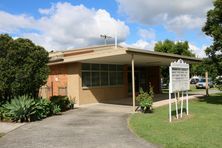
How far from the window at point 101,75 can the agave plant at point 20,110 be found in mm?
7428

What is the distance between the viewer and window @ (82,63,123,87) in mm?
20719

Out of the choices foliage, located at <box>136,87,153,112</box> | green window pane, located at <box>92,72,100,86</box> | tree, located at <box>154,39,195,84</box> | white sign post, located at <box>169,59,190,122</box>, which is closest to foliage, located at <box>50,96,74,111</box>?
green window pane, located at <box>92,72,100,86</box>

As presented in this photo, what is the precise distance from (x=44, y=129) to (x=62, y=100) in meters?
6.09

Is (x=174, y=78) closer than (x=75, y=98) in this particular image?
Yes

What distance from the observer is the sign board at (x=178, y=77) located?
41.3 ft

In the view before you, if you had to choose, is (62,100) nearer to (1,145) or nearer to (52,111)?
(52,111)

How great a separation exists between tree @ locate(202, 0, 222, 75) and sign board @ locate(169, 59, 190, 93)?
577 centimetres

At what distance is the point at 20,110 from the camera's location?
1288 centimetres

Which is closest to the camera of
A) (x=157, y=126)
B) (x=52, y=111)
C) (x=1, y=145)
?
(x=1, y=145)

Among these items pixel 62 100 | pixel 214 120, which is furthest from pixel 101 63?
pixel 214 120

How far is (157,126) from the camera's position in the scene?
11.0 meters

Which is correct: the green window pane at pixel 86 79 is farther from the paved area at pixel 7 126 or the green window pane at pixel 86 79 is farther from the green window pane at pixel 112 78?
the paved area at pixel 7 126

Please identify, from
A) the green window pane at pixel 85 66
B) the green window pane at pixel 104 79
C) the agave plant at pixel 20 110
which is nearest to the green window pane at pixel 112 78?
the green window pane at pixel 104 79

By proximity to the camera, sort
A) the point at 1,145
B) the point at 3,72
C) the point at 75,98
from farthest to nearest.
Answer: the point at 75,98 → the point at 3,72 → the point at 1,145
